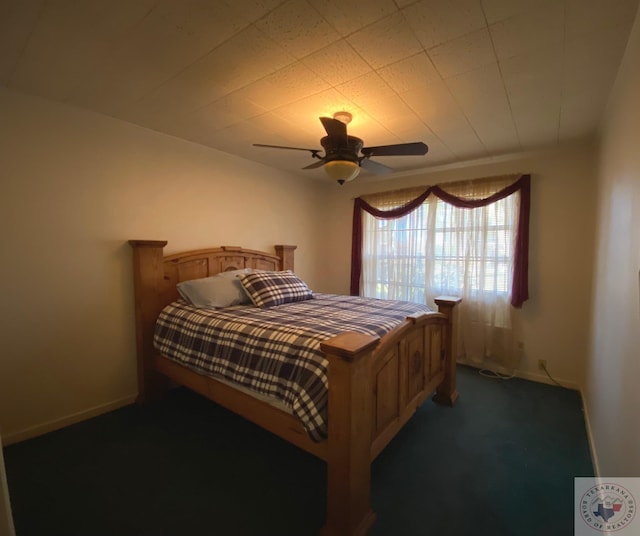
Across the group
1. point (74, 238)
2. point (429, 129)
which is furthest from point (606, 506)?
point (74, 238)

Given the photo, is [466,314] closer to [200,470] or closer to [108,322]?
[200,470]

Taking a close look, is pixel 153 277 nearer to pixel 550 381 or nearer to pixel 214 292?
pixel 214 292

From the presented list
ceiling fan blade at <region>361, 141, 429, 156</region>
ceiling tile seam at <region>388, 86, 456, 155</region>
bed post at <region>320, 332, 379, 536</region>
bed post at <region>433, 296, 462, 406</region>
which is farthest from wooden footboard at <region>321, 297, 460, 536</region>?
ceiling tile seam at <region>388, 86, 456, 155</region>

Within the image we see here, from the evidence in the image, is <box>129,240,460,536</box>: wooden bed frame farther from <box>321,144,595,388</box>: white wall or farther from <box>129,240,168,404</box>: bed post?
<box>321,144,595,388</box>: white wall

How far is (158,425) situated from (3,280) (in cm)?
143

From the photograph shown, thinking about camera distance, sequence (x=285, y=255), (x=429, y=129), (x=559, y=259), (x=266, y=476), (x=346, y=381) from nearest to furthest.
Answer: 1. (x=346, y=381)
2. (x=266, y=476)
3. (x=429, y=129)
4. (x=559, y=259)
5. (x=285, y=255)

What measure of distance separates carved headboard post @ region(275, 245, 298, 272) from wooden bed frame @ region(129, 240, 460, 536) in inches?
22.5

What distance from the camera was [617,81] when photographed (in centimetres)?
174

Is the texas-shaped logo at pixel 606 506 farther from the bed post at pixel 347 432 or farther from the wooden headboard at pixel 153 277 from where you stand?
the wooden headboard at pixel 153 277

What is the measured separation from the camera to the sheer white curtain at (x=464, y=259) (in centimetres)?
312

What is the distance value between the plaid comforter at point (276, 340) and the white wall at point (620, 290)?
3.61 feet

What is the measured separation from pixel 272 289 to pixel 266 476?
1404 mm

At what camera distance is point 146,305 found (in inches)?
99.9

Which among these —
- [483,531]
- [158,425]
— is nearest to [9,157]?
[158,425]
